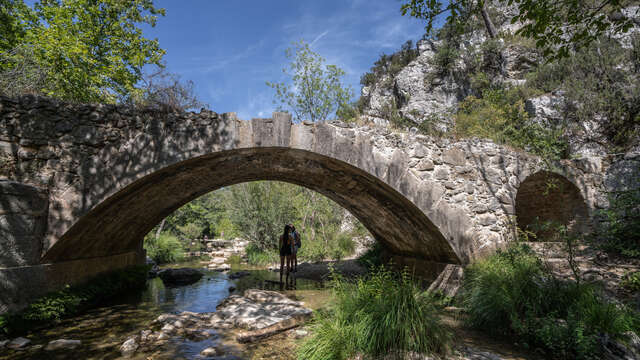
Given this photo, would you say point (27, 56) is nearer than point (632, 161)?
No

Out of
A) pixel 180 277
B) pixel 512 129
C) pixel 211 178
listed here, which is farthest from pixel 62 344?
pixel 512 129

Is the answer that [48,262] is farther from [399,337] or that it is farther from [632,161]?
[632,161]

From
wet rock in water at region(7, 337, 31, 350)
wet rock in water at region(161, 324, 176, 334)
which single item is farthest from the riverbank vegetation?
wet rock in water at region(7, 337, 31, 350)

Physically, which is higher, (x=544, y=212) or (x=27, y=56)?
(x=27, y=56)

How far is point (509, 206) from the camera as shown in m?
6.02

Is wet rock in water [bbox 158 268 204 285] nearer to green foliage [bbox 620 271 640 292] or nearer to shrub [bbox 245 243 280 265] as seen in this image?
shrub [bbox 245 243 280 265]

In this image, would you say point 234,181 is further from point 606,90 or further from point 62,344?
point 606,90

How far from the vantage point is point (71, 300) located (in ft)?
16.4

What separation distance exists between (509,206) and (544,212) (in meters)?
2.88

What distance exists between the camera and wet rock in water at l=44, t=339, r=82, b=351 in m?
3.74

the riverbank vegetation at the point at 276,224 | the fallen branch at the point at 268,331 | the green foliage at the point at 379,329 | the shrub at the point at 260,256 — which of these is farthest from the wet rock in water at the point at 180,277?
the green foliage at the point at 379,329

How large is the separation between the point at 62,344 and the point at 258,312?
8.50 feet

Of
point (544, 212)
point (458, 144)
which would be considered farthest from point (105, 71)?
point (544, 212)

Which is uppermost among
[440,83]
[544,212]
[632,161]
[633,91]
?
[440,83]
